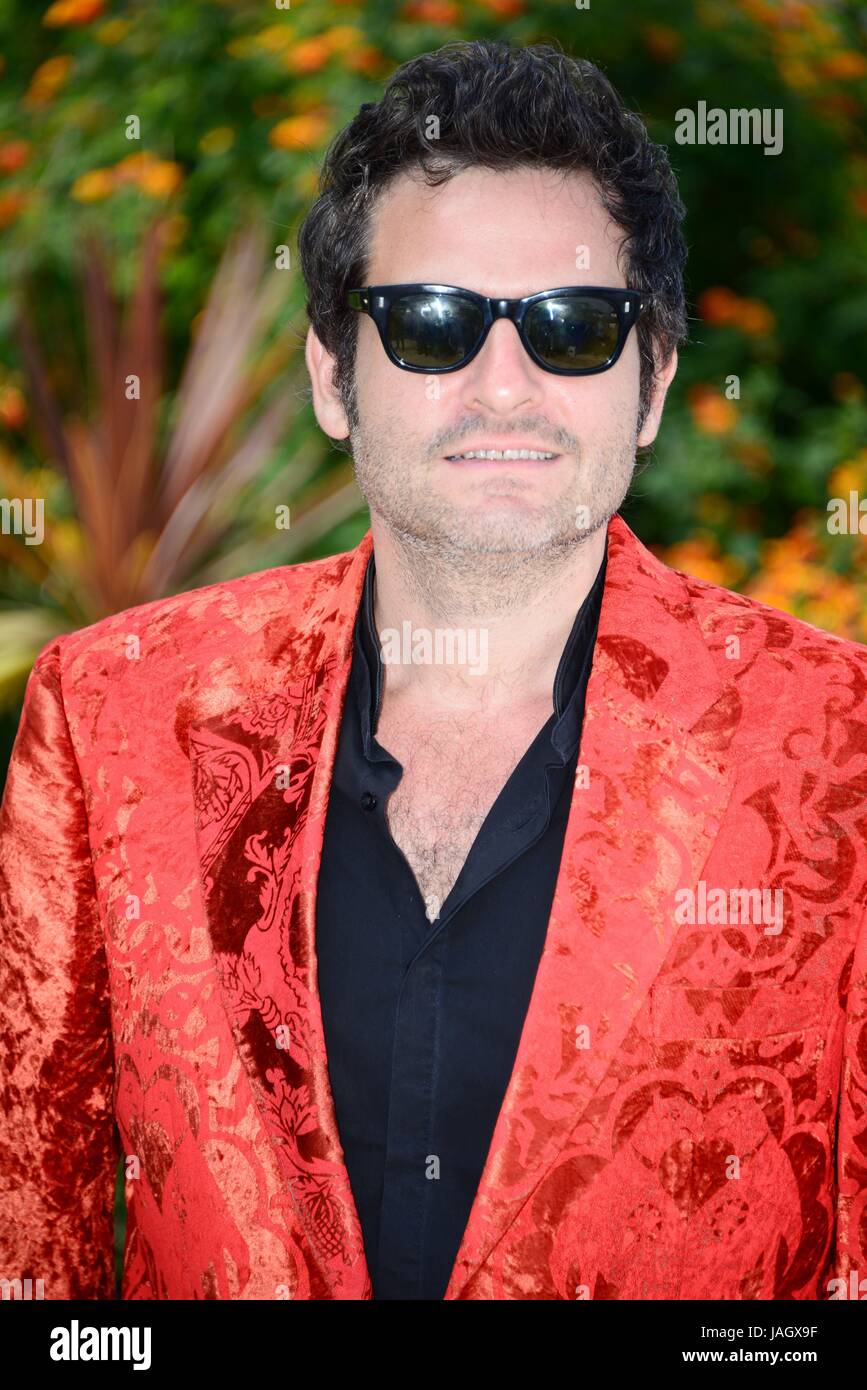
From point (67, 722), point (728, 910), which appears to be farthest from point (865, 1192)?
point (67, 722)

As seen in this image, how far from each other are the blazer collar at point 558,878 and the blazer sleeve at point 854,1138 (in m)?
0.26

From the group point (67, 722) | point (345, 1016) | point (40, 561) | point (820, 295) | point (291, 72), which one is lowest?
point (345, 1016)

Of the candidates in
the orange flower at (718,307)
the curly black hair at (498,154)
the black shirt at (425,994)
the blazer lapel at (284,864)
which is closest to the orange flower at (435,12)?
the orange flower at (718,307)

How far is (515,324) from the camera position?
207cm

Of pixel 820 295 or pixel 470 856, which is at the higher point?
pixel 820 295

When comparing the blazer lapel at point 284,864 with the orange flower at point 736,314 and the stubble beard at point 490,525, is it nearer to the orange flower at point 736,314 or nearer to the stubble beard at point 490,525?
the stubble beard at point 490,525

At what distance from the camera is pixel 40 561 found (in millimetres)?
4535

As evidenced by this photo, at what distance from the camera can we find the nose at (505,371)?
2.08 metres

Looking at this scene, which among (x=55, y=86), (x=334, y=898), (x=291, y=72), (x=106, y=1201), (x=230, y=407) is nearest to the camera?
(x=334, y=898)

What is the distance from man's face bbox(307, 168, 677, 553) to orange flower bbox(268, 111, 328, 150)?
2552mm

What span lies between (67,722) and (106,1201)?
0.76m

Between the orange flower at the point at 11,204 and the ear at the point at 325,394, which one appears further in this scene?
the orange flower at the point at 11,204

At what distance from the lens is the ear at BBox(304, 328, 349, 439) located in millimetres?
2490

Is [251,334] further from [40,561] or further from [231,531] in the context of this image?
[40,561]
